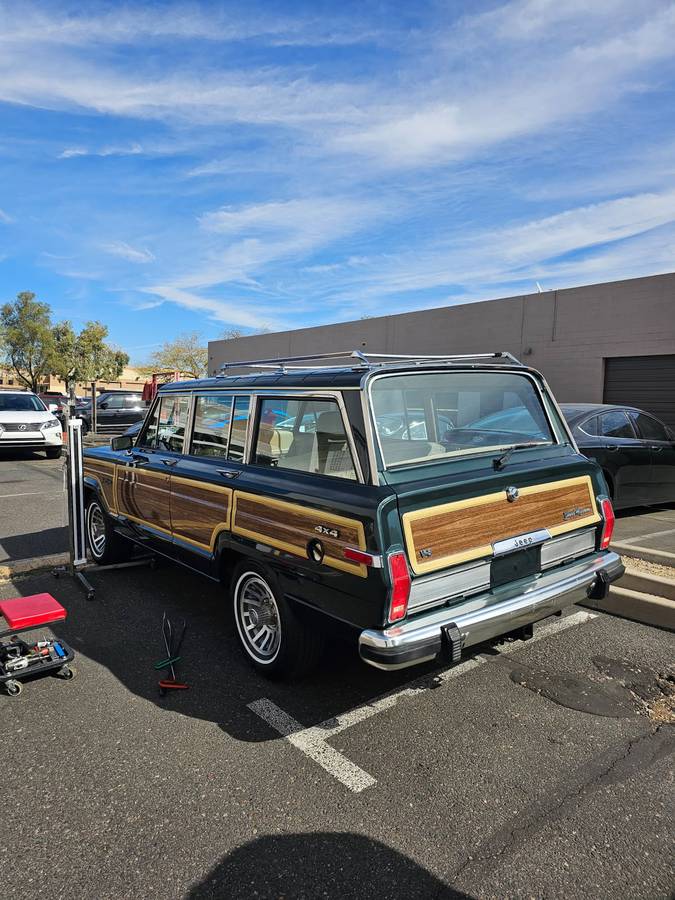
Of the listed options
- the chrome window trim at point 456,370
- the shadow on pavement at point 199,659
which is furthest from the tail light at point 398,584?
the chrome window trim at point 456,370

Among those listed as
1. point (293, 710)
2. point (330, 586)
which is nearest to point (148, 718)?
point (293, 710)

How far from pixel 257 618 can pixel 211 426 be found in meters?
1.41

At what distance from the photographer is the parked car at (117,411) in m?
22.5

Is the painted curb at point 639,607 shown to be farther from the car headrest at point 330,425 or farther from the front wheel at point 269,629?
the car headrest at point 330,425

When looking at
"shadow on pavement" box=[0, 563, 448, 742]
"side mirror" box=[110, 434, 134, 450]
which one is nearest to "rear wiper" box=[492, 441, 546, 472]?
"shadow on pavement" box=[0, 563, 448, 742]

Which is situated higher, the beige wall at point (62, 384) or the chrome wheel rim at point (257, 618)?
the beige wall at point (62, 384)

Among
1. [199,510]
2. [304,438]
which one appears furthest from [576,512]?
[199,510]

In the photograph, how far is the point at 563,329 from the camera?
1867 cm

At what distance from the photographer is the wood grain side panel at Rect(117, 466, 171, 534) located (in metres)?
4.64

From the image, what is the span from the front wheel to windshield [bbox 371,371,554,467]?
1.02 m

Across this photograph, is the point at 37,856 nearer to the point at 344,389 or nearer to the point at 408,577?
the point at 408,577

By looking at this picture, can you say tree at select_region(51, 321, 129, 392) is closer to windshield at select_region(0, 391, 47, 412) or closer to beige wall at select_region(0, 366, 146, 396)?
beige wall at select_region(0, 366, 146, 396)

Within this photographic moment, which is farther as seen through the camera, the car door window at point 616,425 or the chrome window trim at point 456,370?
the car door window at point 616,425

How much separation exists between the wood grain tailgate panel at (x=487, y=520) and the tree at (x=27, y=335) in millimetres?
60837
